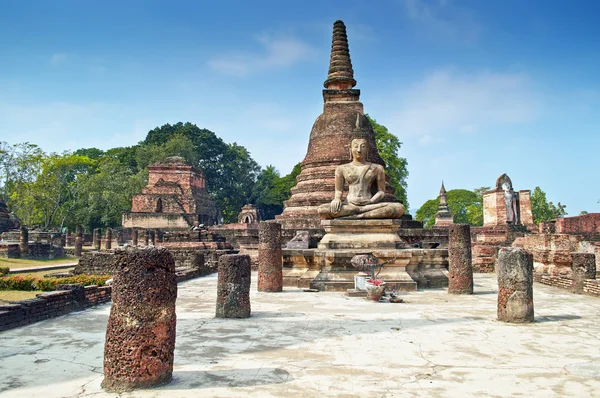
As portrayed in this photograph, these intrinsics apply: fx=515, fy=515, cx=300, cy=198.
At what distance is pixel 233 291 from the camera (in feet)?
25.6

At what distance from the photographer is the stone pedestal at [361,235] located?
12.6 m

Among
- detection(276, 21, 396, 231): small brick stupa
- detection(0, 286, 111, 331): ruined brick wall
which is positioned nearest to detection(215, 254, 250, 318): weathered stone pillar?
detection(0, 286, 111, 331): ruined brick wall

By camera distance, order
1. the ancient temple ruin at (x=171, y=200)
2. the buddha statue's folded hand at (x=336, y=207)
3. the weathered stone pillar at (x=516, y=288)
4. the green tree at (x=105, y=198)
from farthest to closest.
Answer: the green tree at (x=105, y=198) → the ancient temple ruin at (x=171, y=200) → the buddha statue's folded hand at (x=336, y=207) → the weathered stone pillar at (x=516, y=288)

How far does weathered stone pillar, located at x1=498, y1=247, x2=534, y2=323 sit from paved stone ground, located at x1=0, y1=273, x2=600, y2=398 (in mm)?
215

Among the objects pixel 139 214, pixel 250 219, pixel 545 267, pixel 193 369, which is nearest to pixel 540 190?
pixel 250 219

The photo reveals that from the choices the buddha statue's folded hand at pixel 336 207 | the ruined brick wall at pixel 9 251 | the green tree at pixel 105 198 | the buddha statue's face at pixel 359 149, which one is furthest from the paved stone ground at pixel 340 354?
the green tree at pixel 105 198

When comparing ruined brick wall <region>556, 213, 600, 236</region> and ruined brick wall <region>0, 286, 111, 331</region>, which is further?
ruined brick wall <region>556, 213, 600, 236</region>

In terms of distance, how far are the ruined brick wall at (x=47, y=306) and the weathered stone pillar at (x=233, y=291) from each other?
8.52 ft

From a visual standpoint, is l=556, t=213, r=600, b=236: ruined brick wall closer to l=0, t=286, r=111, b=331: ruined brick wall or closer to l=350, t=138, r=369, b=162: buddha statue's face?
l=350, t=138, r=369, b=162: buddha statue's face

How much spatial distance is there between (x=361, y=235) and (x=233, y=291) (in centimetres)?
572

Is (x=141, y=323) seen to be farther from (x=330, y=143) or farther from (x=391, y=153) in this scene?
(x=391, y=153)

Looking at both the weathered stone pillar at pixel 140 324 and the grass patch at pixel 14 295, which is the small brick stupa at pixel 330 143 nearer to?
the grass patch at pixel 14 295

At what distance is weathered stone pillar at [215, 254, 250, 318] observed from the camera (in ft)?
25.5

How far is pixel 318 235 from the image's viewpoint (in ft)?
55.2
